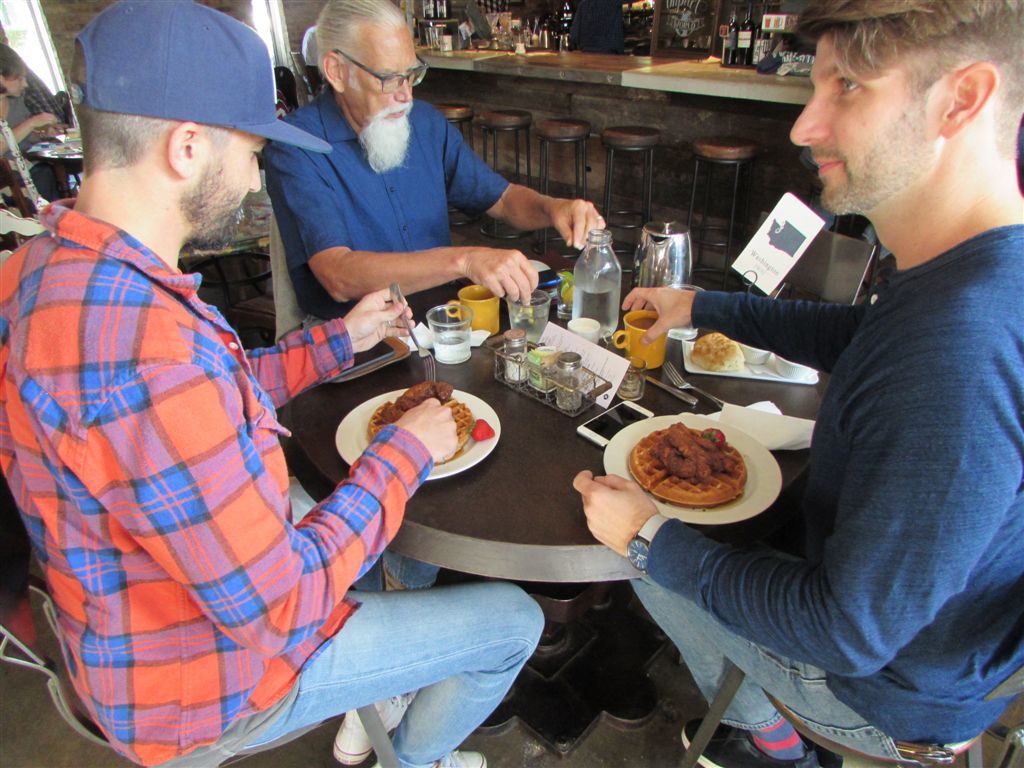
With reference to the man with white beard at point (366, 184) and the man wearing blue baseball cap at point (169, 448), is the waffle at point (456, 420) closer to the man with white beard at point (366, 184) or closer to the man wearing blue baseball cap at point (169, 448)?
the man wearing blue baseball cap at point (169, 448)

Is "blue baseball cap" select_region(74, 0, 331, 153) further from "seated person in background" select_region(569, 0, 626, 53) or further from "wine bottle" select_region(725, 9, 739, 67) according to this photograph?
"seated person in background" select_region(569, 0, 626, 53)

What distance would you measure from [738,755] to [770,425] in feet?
2.69

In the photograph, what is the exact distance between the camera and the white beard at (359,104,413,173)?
203 cm

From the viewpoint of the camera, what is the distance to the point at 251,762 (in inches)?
67.0

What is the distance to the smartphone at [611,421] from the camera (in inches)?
49.6

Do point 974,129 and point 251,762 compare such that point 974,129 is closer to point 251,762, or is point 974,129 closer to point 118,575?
point 118,575

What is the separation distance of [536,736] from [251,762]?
728 millimetres

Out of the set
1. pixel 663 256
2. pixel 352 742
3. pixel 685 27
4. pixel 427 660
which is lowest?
pixel 352 742

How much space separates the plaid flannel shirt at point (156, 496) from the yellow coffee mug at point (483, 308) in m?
0.65

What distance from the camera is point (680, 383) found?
56.6 inches

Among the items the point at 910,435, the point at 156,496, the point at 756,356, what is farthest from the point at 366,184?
the point at 910,435

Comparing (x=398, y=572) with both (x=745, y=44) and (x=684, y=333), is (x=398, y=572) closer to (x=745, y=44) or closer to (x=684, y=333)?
(x=684, y=333)

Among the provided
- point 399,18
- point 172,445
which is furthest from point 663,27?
point 172,445

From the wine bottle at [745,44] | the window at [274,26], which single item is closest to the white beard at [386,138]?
the wine bottle at [745,44]
